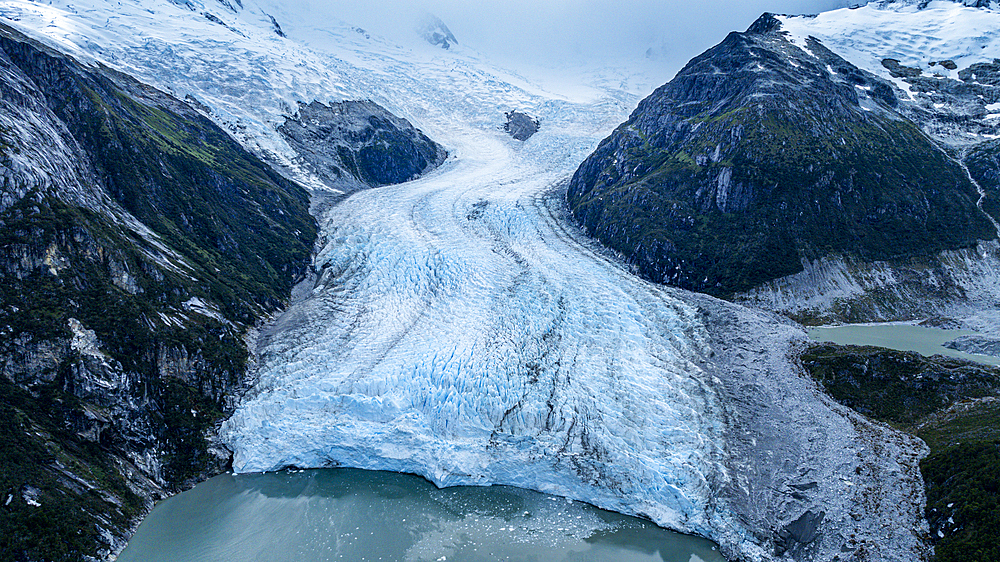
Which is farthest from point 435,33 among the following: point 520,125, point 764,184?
point 764,184

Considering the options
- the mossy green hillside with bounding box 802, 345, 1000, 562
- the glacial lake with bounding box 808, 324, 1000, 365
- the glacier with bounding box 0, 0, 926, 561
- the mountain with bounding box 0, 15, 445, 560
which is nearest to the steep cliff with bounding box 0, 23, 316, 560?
the mountain with bounding box 0, 15, 445, 560

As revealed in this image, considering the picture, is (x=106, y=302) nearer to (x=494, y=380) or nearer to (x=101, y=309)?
(x=101, y=309)

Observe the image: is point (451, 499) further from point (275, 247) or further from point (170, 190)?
point (170, 190)

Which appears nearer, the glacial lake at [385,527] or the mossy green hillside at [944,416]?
the mossy green hillside at [944,416]

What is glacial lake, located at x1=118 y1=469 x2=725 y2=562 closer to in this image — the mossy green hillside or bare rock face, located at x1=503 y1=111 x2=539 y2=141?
the mossy green hillside

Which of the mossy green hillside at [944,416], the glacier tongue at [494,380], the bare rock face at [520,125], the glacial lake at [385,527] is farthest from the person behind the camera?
the bare rock face at [520,125]

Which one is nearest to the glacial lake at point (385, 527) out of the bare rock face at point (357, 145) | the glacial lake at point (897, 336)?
the glacial lake at point (897, 336)

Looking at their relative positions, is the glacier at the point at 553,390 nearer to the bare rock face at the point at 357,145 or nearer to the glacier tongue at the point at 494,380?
the glacier tongue at the point at 494,380

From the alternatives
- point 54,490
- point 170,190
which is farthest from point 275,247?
point 54,490
